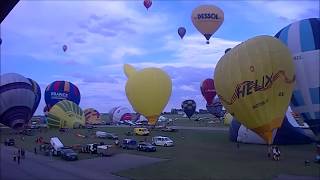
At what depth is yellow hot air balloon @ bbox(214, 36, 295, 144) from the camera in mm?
27359

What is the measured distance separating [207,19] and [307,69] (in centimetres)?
1761

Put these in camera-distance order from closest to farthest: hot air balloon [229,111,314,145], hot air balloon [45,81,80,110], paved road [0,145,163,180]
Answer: paved road [0,145,163,180] → hot air balloon [229,111,314,145] → hot air balloon [45,81,80,110]

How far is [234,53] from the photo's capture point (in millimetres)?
28781

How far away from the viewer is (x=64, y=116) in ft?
192

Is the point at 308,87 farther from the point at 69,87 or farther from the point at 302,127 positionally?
the point at 69,87

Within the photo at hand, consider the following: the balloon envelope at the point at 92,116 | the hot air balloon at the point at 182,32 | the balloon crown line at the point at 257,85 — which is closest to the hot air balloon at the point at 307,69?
the balloon crown line at the point at 257,85

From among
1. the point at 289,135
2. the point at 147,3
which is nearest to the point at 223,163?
the point at 289,135

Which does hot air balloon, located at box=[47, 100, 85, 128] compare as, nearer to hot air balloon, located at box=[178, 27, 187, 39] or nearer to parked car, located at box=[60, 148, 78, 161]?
hot air balloon, located at box=[178, 27, 187, 39]

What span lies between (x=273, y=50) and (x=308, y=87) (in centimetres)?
371

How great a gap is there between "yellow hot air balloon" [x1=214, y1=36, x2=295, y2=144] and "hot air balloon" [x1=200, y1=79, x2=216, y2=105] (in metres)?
33.6

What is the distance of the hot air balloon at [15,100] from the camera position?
52.8 meters

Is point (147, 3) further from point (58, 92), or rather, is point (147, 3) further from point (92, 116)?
point (92, 116)

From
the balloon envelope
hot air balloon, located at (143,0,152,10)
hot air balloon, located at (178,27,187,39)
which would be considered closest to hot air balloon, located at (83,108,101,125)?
the balloon envelope

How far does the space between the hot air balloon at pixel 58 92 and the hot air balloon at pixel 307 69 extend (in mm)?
45746
